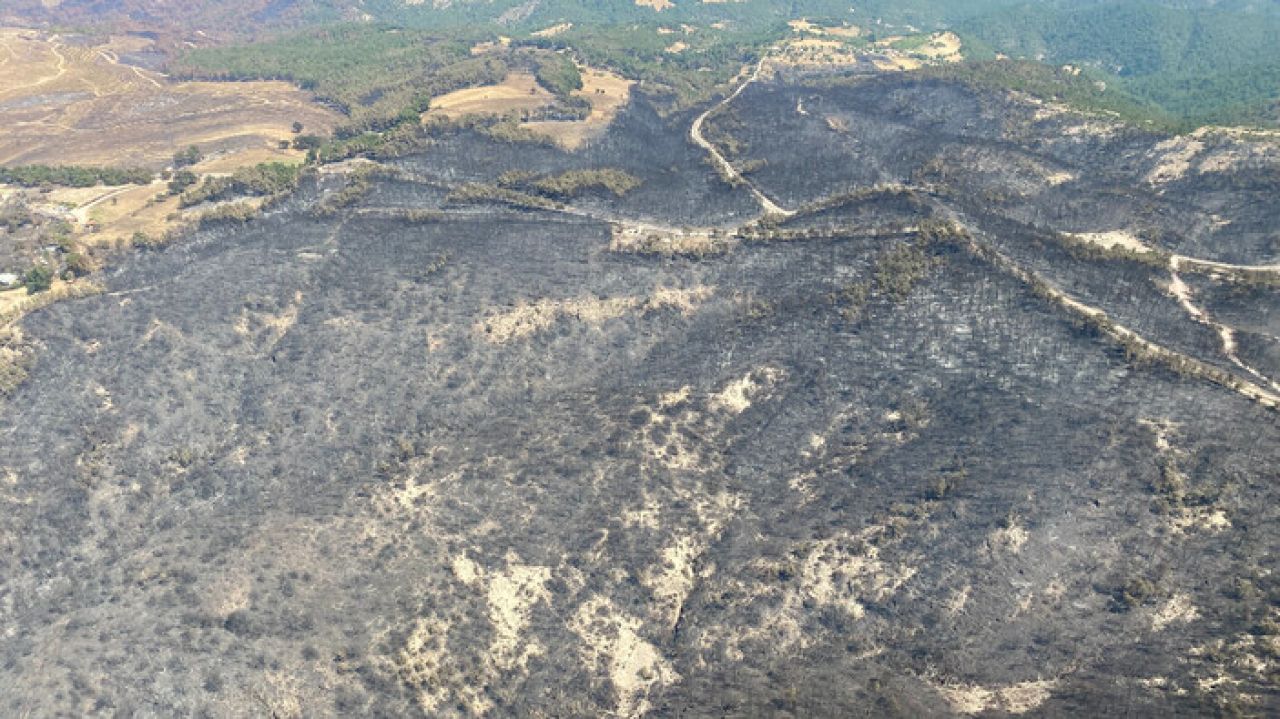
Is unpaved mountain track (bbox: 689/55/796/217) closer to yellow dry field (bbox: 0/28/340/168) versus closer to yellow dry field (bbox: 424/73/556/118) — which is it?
yellow dry field (bbox: 424/73/556/118)

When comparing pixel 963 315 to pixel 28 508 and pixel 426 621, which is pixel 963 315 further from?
pixel 28 508

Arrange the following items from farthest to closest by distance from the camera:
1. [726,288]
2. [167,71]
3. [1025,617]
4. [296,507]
→ 1. [167,71]
2. [726,288]
3. [296,507]
4. [1025,617]

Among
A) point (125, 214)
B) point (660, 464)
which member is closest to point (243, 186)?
point (125, 214)

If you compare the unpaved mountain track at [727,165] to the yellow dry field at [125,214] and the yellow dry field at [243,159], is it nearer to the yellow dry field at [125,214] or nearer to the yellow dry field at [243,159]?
the yellow dry field at [243,159]

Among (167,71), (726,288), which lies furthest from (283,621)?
(167,71)

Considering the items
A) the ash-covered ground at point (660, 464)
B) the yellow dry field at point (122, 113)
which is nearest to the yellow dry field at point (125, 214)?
the ash-covered ground at point (660, 464)

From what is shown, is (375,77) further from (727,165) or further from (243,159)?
(727,165)
